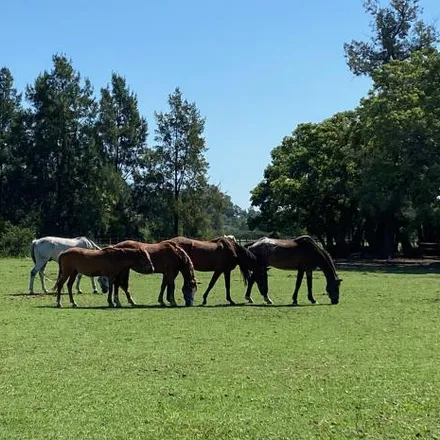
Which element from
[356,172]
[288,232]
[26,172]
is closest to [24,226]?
[26,172]

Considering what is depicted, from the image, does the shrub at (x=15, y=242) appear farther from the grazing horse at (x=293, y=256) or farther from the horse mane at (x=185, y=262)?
the grazing horse at (x=293, y=256)

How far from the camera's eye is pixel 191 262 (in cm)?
1888

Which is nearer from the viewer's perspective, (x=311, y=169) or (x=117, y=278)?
(x=117, y=278)

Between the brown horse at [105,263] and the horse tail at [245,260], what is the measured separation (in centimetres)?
281

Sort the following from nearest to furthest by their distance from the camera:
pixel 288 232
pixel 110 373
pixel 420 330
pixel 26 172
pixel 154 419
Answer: pixel 154 419 → pixel 110 373 → pixel 420 330 → pixel 288 232 → pixel 26 172

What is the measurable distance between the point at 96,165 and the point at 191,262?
50.6 metres

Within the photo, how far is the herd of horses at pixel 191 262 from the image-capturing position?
1819cm

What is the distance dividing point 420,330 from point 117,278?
27.4 feet

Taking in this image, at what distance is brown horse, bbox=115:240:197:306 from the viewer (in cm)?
1841

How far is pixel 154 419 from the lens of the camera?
22.6 feet

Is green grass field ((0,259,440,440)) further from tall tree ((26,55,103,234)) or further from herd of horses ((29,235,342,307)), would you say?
tall tree ((26,55,103,234))

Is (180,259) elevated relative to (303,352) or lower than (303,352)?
elevated

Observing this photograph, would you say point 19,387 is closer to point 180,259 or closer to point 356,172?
point 180,259

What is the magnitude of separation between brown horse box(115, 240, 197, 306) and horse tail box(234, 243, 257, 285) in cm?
160
